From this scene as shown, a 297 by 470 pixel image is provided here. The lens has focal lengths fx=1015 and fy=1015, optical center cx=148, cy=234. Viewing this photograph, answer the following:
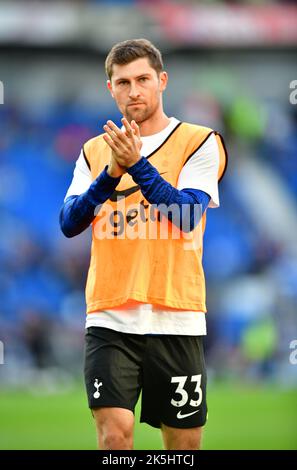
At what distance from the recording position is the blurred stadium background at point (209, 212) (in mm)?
15559

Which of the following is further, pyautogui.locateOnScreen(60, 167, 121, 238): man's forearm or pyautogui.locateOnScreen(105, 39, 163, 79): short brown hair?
pyautogui.locateOnScreen(105, 39, 163, 79): short brown hair

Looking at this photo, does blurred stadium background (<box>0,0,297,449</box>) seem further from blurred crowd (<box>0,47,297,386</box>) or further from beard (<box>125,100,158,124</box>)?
beard (<box>125,100,158,124</box>)

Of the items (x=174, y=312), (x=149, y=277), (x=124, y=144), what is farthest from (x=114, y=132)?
(x=174, y=312)

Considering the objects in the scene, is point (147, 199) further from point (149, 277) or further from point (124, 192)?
point (149, 277)

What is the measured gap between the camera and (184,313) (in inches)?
189

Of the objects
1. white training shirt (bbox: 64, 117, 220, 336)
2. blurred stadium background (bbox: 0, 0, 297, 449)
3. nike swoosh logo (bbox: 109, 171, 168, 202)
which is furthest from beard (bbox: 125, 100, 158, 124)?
blurred stadium background (bbox: 0, 0, 297, 449)

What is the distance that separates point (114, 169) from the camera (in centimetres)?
457

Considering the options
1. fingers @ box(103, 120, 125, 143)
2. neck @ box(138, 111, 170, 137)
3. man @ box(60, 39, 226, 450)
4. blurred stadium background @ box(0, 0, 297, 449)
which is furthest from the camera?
blurred stadium background @ box(0, 0, 297, 449)

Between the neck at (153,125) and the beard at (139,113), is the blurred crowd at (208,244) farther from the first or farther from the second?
the beard at (139,113)

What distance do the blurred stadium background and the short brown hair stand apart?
6.64 meters

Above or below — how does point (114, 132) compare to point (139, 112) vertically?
below

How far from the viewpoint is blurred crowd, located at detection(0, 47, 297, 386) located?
16.2 m

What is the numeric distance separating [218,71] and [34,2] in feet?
15.6

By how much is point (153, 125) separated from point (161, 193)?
1.82 feet
